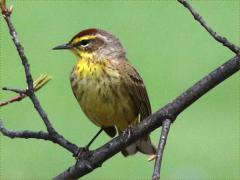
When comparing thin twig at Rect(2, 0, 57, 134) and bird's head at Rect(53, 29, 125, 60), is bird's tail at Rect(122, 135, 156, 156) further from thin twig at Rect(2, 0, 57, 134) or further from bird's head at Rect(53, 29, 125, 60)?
thin twig at Rect(2, 0, 57, 134)

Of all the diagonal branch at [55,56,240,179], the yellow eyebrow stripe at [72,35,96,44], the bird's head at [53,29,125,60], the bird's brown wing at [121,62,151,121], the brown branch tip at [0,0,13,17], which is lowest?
the bird's brown wing at [121,62,151,121]

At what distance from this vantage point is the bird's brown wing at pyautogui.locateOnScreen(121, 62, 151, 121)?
Result: 5.55 m

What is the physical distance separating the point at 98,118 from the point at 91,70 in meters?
0.41

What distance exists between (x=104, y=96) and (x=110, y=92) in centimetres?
6

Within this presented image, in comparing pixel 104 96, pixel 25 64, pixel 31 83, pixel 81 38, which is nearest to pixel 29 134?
pixel 31 83

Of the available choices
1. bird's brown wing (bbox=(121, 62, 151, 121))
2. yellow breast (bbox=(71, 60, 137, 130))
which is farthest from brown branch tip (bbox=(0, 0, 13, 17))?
bird's brown wing (bbox=(121, 62, 151, 121))

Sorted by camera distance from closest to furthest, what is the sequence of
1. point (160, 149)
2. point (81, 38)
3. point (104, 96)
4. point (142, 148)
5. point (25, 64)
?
point (160, 149)
point (25, 64)
point (104, 96)
point (142, 148)
point (81, 38)

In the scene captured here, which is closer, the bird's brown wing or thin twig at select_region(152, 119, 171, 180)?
thin twig at select_region(152, 119, 171, 180)

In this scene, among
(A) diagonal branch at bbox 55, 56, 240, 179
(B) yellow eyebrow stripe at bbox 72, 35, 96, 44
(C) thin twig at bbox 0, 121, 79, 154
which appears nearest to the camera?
(A) diagonal branch at bbox 55, 56, 240, 179

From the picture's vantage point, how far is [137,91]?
18.5 feet

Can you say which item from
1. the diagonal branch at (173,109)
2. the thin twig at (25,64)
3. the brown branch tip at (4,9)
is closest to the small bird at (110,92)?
the diagonal branch at (173,109)

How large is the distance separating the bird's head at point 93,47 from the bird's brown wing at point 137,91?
0.26 m

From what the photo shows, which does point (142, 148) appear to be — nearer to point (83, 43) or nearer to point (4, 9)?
point (83, 43)

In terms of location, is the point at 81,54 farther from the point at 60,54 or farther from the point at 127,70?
the point at 60,54
